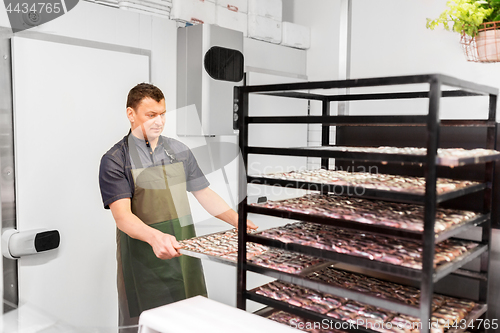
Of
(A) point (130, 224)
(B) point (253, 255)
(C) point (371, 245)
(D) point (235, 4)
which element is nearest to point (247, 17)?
(D) point (235, 4)

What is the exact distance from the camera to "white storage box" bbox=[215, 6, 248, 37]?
132 inches

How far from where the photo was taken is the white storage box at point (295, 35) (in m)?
4.04

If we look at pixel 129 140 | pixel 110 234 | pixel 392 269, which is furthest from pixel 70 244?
pixel 392 269

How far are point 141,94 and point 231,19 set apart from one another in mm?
1089

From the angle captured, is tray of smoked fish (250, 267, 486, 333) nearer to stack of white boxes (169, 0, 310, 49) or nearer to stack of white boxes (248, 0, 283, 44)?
stack of white boxes (169, 0, 310, 49)

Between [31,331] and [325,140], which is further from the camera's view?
[325,140]

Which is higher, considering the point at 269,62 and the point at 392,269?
the point at 269,62

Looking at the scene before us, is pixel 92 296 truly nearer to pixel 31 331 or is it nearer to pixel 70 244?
pixel 70 244

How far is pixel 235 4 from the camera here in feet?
11.4

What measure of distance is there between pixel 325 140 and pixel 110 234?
1.47 metres

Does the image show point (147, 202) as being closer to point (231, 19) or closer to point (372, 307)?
point (372, 307)

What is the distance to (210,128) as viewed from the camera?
10.1ft

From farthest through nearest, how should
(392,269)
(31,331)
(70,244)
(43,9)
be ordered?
(70,244)
(43,9)
(31,331)
(392,269)

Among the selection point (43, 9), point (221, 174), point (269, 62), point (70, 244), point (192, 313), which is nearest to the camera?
point (192, 313)
